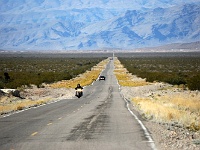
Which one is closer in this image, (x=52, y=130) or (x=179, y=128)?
(x=52, y=130)

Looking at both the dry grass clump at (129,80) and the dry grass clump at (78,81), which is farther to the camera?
the dry grass clump at (129,80)

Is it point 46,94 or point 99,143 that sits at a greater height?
point 99,143

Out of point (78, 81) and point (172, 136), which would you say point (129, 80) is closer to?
point (78, 81)

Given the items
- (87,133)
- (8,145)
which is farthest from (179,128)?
(8,145)

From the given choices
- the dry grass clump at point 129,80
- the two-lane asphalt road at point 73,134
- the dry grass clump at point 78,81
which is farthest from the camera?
the dry grass clump at point 129,80

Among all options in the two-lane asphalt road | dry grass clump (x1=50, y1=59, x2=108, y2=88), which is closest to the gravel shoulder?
the two-lane asphalt road

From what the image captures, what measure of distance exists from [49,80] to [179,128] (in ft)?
149

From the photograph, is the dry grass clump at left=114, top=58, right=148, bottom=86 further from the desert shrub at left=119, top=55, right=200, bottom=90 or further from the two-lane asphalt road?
the two-lane asphalt road

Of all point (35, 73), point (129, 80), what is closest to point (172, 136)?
point (129, 80)

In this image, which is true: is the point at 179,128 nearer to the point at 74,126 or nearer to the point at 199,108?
the point at 74,126

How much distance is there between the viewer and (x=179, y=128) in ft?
57.0

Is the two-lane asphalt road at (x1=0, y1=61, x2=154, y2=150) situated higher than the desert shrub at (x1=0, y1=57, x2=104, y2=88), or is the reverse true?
Result: the two-lane asphalt road at (x1=0, y1=61, x2=154, y2=150)

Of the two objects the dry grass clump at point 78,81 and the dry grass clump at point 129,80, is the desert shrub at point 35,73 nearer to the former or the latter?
the dry grass clump at point 78,81

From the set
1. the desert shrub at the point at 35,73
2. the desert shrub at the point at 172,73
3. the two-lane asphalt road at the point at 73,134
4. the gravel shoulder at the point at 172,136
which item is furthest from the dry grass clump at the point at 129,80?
the gravel shoulder at the point at 172,136
